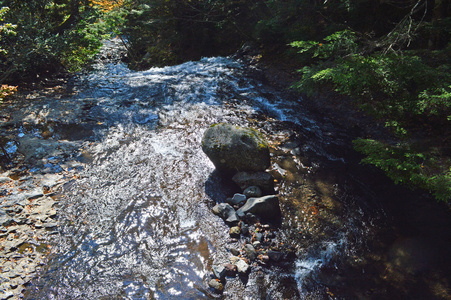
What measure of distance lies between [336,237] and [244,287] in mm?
2244

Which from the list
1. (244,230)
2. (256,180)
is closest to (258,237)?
(244,230)

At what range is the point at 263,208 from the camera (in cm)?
563

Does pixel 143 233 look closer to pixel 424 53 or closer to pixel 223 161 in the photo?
pixel 223 161

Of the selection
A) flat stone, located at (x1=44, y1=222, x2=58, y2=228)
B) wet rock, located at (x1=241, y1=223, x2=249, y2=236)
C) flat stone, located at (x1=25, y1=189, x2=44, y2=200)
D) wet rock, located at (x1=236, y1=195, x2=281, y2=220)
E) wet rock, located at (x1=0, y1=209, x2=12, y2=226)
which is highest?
wet rock, located at (x1=236, y1=195, x2=281, y2=220)

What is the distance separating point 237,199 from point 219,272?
1.95 metres

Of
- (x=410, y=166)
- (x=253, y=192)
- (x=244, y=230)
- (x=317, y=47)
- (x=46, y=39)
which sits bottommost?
(x=244, y=230)

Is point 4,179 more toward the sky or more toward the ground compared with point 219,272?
more toward the ground

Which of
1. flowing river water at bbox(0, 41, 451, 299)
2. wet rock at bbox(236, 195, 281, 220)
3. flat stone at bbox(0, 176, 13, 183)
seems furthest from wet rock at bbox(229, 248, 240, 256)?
flat stone at bbox(0, 176, 13, 183)

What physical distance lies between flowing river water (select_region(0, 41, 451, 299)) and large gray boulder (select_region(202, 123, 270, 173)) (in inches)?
20.5

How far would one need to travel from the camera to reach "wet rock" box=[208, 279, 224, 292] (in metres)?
4.21

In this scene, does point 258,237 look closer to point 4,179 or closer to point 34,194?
point 34,194

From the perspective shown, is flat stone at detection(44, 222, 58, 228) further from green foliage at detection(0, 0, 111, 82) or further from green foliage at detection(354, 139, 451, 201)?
green foliage at detection(0, 0, 111, 82)

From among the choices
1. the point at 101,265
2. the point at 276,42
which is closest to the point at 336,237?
the point at 101,265

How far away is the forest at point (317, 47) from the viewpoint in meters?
5.02
